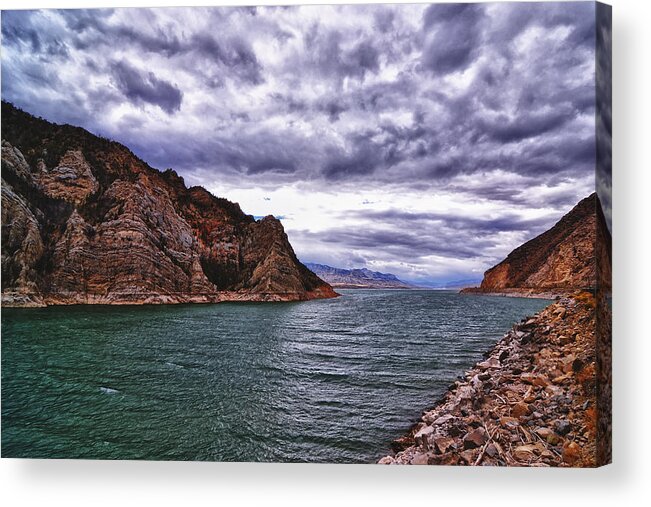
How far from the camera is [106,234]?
8328 mm

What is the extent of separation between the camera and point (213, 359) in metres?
5.98

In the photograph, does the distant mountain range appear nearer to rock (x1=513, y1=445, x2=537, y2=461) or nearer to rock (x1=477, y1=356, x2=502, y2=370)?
rock (x1=477, y1=356, x2=502, y2=370)

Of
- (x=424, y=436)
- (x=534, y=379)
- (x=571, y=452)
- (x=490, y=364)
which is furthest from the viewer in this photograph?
(x=490, y=364)

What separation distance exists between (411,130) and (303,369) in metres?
4.09

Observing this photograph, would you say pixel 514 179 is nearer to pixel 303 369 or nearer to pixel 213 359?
pixel 303 369

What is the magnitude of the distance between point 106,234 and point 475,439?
8.42m

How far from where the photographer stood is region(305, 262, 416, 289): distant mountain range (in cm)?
597

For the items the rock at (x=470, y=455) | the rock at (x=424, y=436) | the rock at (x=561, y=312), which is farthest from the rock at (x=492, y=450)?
the rock at (x=561, y=312)

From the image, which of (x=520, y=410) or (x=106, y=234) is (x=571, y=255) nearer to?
(x=520, y=410)

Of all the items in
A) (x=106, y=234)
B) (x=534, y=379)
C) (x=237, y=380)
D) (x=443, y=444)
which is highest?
(x=106, y=234)

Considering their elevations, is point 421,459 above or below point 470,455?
below

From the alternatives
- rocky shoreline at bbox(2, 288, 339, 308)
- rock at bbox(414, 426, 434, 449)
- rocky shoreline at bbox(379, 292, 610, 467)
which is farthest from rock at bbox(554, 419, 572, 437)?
rocky shoreline at bbox(2, 288, 339, 308)

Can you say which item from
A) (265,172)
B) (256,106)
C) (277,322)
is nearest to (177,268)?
(277,322)

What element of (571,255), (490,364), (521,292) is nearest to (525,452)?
(490,364)
